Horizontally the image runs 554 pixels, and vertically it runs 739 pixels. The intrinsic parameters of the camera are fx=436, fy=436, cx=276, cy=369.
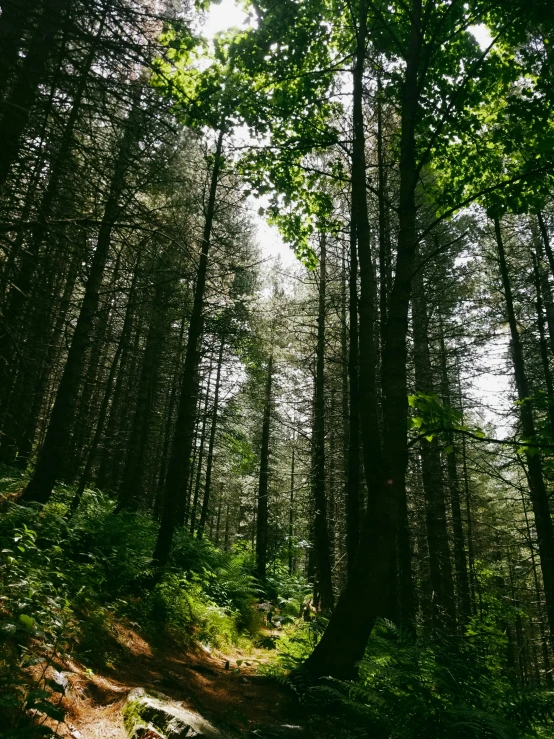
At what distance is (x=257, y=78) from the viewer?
20.8 ft

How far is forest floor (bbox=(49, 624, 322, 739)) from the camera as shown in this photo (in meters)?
3.70

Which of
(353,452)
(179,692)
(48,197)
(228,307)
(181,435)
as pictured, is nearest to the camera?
(179,692)

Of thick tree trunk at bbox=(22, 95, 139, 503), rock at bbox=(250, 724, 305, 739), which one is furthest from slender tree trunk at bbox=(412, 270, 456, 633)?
rock at bbox=(250, 724, 305, 739)

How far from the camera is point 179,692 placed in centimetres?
477

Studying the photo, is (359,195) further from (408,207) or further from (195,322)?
(195,322)

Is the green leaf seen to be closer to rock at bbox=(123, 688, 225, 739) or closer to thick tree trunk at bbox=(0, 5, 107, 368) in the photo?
rock at bbox=(123, 688, 225, 739)

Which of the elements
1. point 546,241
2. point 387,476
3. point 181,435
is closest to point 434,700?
point 387,476

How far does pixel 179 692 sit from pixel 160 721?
55.6 inches

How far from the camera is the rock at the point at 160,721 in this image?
3385mm

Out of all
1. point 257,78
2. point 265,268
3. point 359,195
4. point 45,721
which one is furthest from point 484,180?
point 265,268

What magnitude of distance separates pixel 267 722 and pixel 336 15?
28.6 feet

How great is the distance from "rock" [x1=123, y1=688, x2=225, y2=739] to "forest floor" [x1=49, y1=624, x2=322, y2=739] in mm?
104

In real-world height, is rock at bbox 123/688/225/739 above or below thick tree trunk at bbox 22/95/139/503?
below

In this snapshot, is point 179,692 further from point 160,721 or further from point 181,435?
point 181,435
